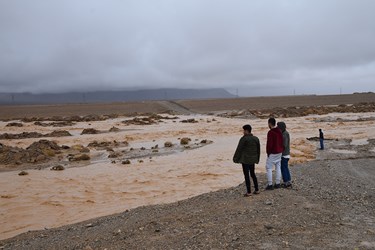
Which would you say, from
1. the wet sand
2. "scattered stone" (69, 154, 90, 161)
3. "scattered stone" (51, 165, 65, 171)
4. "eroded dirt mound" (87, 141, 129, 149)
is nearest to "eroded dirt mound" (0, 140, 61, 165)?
"scattered stone" (69, 154, 90, 161)

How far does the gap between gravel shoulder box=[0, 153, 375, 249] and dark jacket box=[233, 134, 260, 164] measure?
89 cm

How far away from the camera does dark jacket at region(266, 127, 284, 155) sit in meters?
9.35

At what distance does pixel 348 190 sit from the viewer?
983cm

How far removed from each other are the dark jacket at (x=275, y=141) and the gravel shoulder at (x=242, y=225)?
0.98 m

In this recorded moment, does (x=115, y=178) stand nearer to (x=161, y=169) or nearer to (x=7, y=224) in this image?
(x=161, y=169)

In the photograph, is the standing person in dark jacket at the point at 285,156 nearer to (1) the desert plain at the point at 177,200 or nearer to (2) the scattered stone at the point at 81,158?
(1) the desert plain at the point at 177,200

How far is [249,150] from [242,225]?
92.8 inches

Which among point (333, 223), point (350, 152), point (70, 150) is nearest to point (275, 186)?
point (333, 223)

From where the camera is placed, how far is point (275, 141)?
9.39 meters

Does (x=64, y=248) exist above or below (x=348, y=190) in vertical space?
below

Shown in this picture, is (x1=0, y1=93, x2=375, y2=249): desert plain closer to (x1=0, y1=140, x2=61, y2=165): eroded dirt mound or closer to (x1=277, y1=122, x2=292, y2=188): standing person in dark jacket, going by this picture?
(x1=0, y1=140, x2=61, y2=165): eroded dirt mound

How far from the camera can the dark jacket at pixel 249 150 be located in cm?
908

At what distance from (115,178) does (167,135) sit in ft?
55.4

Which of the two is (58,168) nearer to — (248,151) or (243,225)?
(248,151)
